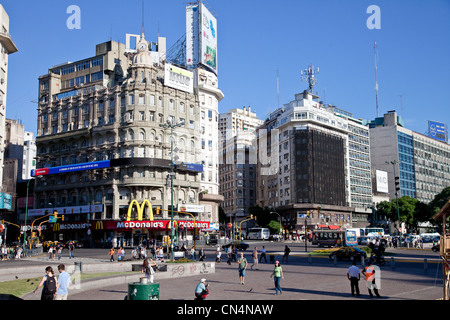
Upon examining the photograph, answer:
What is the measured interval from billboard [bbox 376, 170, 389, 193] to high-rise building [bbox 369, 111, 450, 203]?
3625mm

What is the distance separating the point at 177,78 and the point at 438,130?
110117 millimetres

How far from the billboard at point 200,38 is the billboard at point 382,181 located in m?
58.4

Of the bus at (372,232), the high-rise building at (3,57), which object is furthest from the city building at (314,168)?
the high-rise building at (3,57)

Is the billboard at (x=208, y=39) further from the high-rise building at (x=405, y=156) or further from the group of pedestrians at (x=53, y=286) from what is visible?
the group of pedestrians at (x=53, y=286)

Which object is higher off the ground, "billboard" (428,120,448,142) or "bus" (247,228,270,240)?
"billboard" (428,120,448,142)

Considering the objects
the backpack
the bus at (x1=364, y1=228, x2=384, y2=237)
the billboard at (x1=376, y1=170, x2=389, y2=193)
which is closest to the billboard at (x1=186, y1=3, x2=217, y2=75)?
the bus at (x1=364, y1=228, x2=384, y2=237)

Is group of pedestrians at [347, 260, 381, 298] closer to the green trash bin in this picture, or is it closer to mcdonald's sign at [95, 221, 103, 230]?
the green trash bin

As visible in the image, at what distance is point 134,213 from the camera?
76.5 metres

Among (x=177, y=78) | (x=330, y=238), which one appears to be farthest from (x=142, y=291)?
(x=177, y=78)

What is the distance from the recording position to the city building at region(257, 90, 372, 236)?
108 m

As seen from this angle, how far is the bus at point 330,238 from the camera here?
64.8m
